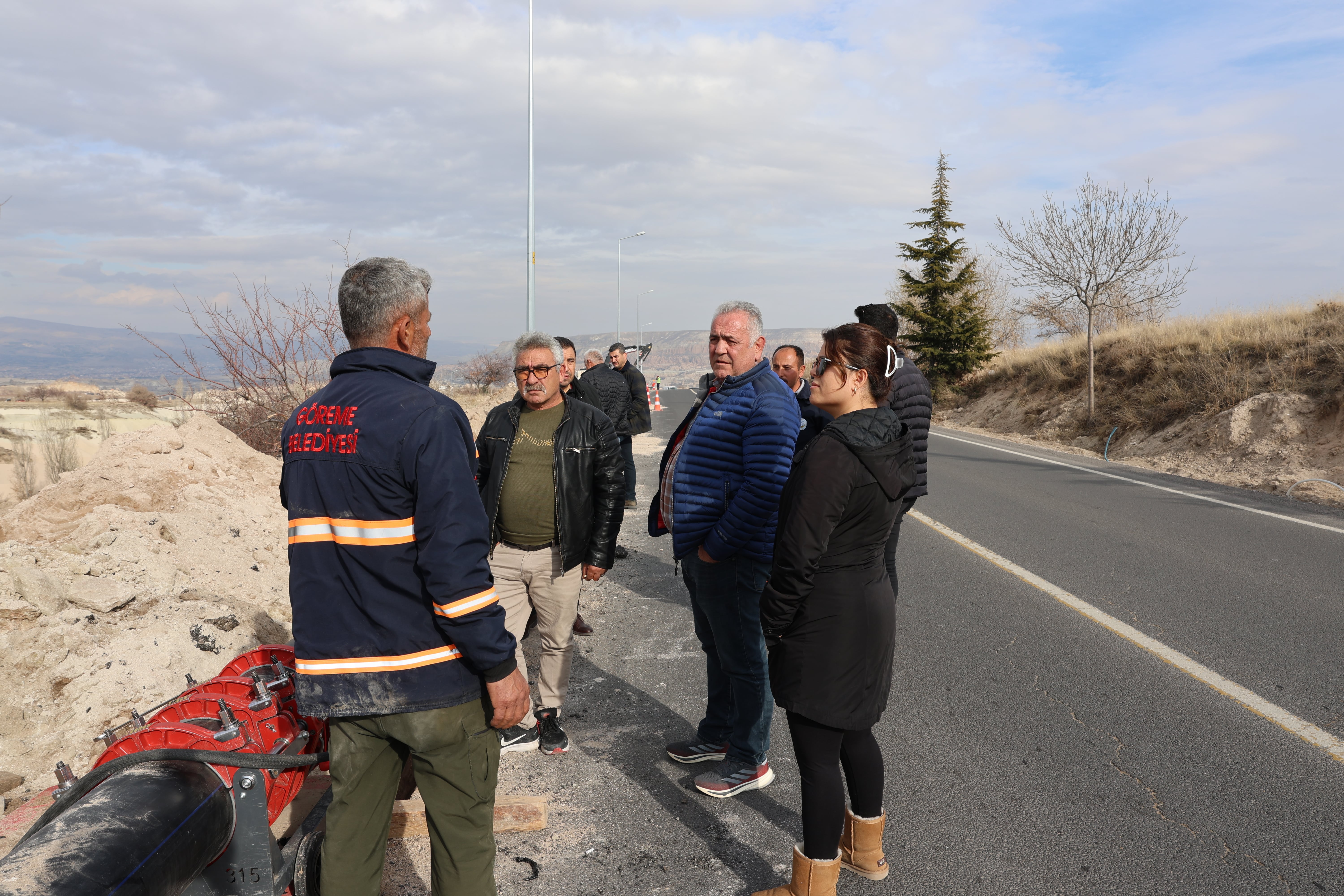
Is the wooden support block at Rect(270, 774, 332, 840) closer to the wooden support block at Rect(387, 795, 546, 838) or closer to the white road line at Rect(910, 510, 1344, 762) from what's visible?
the wooden support block at Rect(387, 795, 546, 838)

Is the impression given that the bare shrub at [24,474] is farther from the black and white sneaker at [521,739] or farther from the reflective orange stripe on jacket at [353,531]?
the reflective orange stripe on jacket at [353,531]

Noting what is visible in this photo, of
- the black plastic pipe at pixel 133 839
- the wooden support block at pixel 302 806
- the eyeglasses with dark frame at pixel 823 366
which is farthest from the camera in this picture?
the wooden support block at pixel 302 806

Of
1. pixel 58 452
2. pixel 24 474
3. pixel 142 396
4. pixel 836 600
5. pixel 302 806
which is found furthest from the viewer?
pixel 142 396

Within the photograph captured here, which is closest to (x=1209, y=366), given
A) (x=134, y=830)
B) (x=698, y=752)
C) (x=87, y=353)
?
(x=698, y=752)

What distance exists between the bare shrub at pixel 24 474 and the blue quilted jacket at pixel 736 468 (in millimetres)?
8657

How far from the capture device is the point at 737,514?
3.26m

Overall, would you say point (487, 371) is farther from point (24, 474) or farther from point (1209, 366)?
point (1209, 366)

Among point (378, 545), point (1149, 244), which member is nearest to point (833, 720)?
point (378, 545)

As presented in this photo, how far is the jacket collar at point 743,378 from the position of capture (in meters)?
3.50

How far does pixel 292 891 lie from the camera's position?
251cm

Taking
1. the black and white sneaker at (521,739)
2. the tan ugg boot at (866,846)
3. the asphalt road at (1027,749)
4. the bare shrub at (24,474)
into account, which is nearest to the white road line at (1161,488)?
the asphalt road at (1027,749)

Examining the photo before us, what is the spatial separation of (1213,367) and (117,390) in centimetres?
3576

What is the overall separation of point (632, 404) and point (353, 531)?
24.0 feet

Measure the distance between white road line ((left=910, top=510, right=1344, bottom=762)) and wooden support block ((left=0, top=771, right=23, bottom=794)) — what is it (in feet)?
19.2
